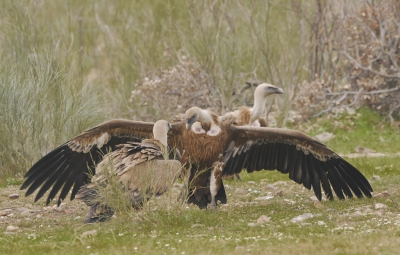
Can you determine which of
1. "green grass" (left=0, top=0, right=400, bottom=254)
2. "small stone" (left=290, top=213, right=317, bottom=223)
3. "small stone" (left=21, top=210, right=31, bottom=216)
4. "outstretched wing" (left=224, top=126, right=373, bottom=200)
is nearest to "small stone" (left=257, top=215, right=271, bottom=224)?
"green grass" (left=0, top=0, right=400, bottom=254)

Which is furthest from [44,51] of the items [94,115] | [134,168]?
[134,168]

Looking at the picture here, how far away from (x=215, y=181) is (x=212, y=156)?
0.31 m

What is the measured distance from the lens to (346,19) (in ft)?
59.8

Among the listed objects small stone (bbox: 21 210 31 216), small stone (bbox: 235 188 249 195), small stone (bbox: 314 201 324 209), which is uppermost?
small stone (bbox: 314 201 324 209)

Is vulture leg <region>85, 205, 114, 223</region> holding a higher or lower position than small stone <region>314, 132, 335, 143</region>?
higher

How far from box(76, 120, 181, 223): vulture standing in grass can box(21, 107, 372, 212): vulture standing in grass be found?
0.83 m

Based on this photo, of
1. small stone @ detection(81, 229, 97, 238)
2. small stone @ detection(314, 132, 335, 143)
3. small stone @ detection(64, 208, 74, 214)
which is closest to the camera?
small stone @ detection(81, 229, 97, 238)

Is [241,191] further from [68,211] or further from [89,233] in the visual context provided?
[89,233]

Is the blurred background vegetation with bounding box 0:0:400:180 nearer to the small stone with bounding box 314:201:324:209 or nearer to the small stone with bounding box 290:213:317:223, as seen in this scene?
the small stone with bounding box 314:201:324:209

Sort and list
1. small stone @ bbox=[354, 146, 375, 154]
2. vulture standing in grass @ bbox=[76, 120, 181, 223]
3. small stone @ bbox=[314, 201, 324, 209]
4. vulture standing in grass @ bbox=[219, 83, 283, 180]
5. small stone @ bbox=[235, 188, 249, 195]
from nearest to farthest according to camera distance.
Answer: vulture standing in grass @ bbox=[76, 120, 181, 223] → small stone @ bbox=[314, 201, 324, 209] → small stone @ bbox=[235, 188, 249, 195] → vulture standing in grass @ bbox=[219, 83, 283, 180] → small stone @ bbox=[354, 146, 375, 154]

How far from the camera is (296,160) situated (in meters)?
10.0

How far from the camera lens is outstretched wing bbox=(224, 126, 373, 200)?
9.79 m

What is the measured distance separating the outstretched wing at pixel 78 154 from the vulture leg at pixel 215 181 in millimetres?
878

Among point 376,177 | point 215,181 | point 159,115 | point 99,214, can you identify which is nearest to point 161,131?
point 215,181
